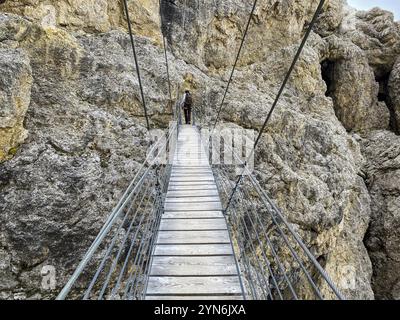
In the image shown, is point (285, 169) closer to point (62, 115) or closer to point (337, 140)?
point (337, 140)

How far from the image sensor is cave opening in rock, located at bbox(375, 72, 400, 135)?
1682 centimetres

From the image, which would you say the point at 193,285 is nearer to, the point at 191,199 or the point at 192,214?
the point at 192,214

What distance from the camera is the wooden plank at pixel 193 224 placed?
161 inches

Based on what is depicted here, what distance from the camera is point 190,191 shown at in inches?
217

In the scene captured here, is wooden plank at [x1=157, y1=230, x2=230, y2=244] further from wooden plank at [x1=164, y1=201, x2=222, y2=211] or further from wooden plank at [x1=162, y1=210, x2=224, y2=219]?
wooden plank at [x1=164, y1=201, x2=222, y2=211]

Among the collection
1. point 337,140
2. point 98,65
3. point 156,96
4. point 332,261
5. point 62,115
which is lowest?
point 332,261

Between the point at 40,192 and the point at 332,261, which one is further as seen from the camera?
the point at 332,261

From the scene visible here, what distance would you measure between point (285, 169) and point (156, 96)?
4911 millimetres

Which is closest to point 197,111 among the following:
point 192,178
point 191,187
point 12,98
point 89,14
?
point 89,14

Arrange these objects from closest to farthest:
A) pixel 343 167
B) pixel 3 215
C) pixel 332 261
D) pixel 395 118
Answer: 1. pixel 3 215
2. pixel 332 261
3. pixel 343 167
4. pixel 395 118

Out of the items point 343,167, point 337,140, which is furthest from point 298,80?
point 343,167

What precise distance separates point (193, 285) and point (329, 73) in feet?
56.8

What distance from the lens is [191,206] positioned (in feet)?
15.9

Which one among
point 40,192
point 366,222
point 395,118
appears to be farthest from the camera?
point 395,118
